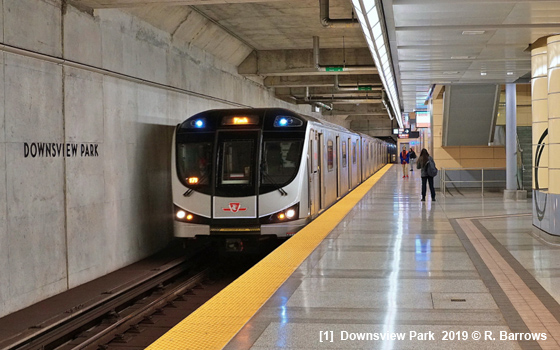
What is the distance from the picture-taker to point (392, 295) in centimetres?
604

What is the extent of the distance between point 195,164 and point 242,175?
2.86 feet

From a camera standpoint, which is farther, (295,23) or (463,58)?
(295,23)

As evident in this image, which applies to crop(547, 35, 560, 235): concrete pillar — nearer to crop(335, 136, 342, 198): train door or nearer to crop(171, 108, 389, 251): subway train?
crop(171, 108, 389, 251): subway train

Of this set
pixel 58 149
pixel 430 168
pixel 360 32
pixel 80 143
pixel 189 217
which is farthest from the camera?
pixel 430 168

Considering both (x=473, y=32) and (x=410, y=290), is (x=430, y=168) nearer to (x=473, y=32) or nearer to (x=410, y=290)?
(x=473, y=32)

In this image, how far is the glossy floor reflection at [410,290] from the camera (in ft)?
15.4

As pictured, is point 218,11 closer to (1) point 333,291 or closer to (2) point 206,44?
(2) point 206,44

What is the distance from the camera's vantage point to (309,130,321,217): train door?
1173cm

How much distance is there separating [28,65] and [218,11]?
19.6ft

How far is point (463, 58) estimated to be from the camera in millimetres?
12617

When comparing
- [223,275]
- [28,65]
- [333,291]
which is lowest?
[223,275]

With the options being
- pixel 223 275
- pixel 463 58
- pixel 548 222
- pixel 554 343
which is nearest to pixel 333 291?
pixel 554 343

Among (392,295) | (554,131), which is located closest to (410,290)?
(392,295)

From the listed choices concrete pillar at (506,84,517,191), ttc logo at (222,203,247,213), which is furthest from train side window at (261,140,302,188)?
concrete pillar at (506,84,517,191)
